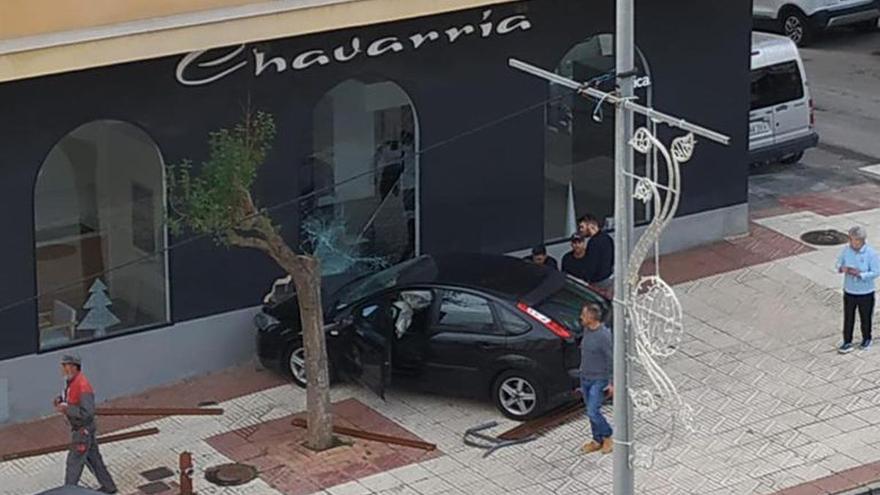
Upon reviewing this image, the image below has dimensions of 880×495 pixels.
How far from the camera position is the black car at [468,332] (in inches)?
709

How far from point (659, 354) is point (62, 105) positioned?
22.4ft

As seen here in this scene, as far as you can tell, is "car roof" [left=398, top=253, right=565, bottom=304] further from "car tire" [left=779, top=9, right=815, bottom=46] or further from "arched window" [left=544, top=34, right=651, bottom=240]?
"car tire" [left=779, top=9, right=815, bottom=46]

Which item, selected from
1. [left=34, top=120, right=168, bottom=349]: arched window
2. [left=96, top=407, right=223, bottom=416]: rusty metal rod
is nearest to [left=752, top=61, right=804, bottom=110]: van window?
[left=34, top=120, right=168, bottom=349]: arched window

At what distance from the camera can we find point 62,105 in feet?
59.6

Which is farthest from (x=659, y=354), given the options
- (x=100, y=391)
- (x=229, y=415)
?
(x=100, y=391)

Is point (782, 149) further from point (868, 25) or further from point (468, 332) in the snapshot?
point (868, 25)

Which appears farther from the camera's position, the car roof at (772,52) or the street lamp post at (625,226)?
the car roof at (772,52)

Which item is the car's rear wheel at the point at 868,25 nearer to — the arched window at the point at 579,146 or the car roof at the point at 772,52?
the car roof at the point at 772,52

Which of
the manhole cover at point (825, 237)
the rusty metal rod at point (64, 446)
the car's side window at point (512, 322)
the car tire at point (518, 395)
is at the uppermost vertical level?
the car's side window at point (512, 322)

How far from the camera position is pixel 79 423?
16.2m

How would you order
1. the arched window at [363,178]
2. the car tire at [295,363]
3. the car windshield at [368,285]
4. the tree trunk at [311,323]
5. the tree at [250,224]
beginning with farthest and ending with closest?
the arched window at [363,178] < the car tire at [295,363] < the car windshield at [368,285] < the tree trunk at [311,323] < the tree at [250,224]

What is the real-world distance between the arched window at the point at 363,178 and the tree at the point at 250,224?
66.9 inches

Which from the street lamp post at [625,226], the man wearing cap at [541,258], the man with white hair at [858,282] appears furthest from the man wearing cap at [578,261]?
the street lamp post at [625,226]

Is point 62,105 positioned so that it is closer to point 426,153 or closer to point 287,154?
point 287,154
